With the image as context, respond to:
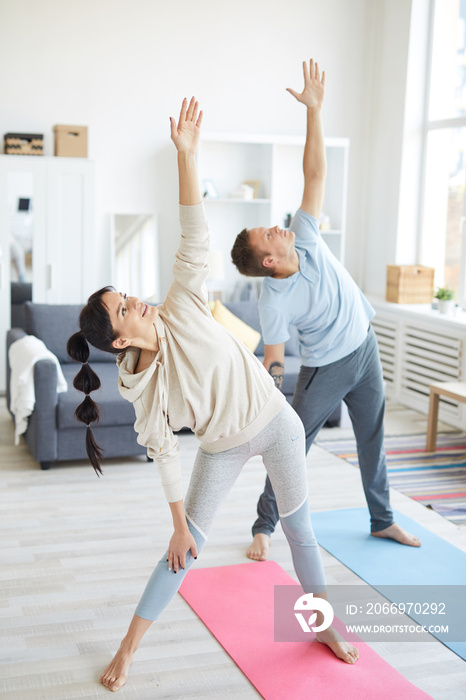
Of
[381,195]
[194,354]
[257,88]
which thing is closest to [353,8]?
[257,88]

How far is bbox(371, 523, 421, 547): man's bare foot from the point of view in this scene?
3.21 meters

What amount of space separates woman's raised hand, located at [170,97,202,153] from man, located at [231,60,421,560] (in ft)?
2.02

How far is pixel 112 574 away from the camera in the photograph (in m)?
2.91

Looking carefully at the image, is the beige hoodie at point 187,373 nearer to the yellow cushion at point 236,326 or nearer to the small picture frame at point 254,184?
the yellow cushion at point 236,326

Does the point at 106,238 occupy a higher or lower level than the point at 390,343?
higher

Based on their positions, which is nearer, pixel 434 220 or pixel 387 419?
pixel 387 419

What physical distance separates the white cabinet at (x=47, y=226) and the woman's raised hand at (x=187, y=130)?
12.1ft

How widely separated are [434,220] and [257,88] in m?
1.81

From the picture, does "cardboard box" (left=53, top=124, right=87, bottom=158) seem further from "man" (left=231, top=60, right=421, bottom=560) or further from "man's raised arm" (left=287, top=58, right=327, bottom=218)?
"man's raised arm" (left=287, top=58, right=327, bottom=218)

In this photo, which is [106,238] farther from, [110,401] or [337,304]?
[337,304]

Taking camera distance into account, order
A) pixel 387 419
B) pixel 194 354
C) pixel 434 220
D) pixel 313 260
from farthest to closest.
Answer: pixel 434 220 < pixel 387 419 < pixel 313 260 < pixel 194 354

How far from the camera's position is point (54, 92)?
5.77 m

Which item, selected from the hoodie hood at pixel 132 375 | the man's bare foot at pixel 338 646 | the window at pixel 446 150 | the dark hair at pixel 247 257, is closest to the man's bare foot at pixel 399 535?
the man's bare foot at pixel 338 646

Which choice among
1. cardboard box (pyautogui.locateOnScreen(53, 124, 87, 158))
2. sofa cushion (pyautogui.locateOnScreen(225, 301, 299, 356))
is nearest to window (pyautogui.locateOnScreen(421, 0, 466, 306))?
sofa cushion (pyautogui.locateOnScreen(225, 301, 299, 356))
